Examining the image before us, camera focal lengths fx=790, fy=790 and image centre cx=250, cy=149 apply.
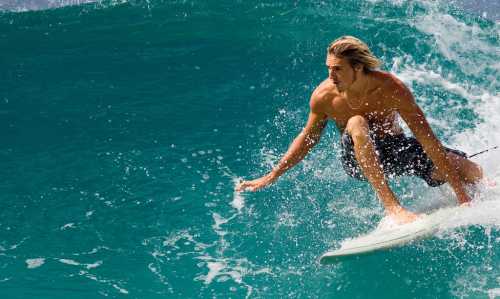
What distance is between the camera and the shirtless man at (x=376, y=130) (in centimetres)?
529

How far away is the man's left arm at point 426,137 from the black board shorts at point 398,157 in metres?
0.14

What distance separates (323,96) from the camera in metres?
5.59

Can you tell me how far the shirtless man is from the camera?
5289 millimetres

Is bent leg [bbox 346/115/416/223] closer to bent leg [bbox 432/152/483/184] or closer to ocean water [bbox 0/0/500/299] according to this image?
ocean water [bbox 0/0/500/299]

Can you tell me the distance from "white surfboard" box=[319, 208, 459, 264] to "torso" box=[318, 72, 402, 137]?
0.69 meters

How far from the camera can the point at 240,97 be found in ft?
29.7

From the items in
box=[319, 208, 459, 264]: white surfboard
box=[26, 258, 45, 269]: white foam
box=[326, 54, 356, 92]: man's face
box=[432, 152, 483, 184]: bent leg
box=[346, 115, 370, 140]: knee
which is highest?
box=[26, 258, 45, 269]: white foam

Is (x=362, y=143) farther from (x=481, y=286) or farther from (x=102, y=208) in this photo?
(x=102, y=208)

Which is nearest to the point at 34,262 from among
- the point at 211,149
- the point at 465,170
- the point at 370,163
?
the point at 211,149

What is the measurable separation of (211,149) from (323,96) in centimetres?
254

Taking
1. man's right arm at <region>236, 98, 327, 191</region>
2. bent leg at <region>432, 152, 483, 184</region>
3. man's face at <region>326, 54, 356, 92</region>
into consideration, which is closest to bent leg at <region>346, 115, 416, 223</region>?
man's face at <region>326, 54, 356, 92</region>

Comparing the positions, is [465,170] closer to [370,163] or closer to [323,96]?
[370,163]

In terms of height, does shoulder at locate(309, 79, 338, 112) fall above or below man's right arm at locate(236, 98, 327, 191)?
above

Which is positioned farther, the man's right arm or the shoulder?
the man's right arm
